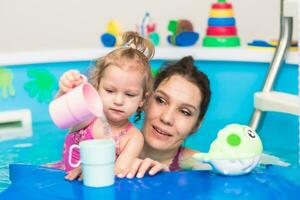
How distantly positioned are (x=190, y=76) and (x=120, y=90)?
388 mm

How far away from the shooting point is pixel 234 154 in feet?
4.35

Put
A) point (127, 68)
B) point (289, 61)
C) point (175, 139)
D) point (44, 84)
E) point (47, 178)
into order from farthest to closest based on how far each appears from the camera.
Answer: point (44, 84)
point (289, 61)
point (175, 139)
point (127, 68)
point (47, 178)

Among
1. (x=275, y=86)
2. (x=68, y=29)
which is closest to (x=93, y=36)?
(x=68, y=29)

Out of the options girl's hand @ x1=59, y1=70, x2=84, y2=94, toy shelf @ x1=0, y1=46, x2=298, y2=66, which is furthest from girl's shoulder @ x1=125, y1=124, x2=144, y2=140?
toy shelf @ x1=0, y1=46, x2=298, y2=66

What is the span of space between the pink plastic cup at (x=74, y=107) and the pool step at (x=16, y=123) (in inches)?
52.7

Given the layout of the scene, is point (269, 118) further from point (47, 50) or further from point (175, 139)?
point (47, 50)

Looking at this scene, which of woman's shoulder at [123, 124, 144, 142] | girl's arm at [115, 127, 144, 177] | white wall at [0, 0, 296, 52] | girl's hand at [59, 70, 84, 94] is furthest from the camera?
white wall at [0, 0, 296, 52]

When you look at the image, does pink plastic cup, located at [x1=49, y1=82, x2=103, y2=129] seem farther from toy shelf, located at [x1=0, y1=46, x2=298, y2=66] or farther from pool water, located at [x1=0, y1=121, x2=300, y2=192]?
toy shelf, located at [x1=0, y1=46, x2=298, y2=66]

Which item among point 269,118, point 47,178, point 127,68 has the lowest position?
point 269,118

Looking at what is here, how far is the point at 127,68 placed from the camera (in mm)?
1580

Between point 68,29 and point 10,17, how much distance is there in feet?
1.12

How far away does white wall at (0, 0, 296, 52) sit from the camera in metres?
3.58

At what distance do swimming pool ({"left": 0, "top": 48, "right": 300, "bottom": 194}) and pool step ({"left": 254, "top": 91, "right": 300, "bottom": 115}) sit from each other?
0.14 m

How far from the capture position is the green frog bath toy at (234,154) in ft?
4.36
